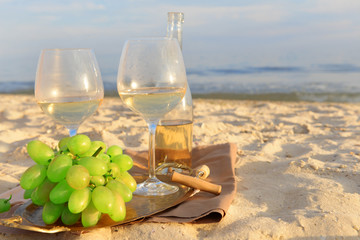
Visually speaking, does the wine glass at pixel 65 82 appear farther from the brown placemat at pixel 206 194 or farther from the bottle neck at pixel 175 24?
the bottle neck at pixel 175 24

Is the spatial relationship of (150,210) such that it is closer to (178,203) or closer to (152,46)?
(178,203)

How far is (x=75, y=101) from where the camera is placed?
1479mm

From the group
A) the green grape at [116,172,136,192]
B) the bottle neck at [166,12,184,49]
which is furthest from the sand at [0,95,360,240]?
the bottle neck at [166,12,184,49]

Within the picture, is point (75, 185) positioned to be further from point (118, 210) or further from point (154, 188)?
point (154, 188)

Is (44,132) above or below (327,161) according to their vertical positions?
below

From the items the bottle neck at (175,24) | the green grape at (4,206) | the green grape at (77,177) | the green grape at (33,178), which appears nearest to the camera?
the green grape at (77,177)

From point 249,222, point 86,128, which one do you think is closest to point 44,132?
point 86,128

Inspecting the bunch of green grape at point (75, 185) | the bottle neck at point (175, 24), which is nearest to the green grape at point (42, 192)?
the bunch of green grape at point (75, 185)

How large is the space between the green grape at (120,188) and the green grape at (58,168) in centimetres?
15

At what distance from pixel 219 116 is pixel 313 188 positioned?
8.49ft

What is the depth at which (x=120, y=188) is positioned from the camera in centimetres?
133

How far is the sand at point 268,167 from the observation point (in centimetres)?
132

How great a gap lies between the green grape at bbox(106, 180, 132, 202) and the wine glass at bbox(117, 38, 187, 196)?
0.71 ft

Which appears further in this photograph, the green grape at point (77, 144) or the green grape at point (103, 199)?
the green grape at point (77, 144)
